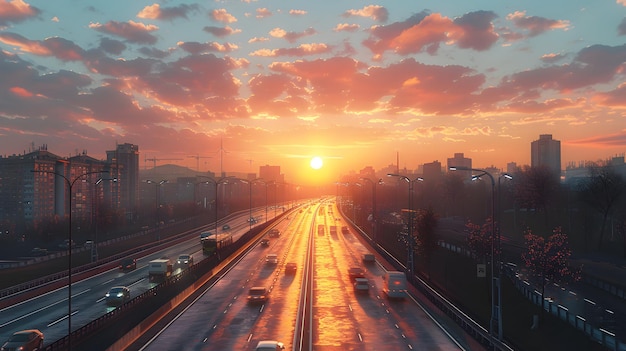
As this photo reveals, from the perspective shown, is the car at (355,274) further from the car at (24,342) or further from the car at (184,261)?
the car at (24,342)

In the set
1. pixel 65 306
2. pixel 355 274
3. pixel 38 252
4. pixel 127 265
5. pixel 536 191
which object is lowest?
pixel 38 252

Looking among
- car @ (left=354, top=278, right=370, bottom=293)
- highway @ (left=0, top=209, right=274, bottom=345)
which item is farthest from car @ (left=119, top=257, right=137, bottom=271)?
car @ (left=354, top=278, right=370, bottom=293)

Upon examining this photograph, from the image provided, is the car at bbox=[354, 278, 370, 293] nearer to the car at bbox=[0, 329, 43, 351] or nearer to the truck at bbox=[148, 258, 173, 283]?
the truck at bbox=[148, 258, 173, 283]

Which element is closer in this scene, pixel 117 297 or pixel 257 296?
pixel 257 296

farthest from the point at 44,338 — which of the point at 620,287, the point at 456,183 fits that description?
the point at 456,183

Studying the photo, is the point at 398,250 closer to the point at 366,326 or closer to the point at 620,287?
the point at 620,287

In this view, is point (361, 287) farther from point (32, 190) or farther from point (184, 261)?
point (32, 190)

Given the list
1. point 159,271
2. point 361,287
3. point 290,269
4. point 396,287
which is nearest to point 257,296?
point 361,287

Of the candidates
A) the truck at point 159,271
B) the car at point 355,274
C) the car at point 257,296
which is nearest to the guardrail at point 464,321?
the car at point 355,274
